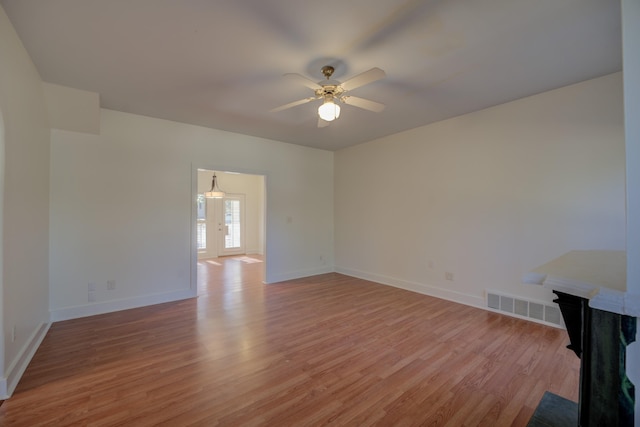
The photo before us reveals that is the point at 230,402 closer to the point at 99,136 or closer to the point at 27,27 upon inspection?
the point at 27,27

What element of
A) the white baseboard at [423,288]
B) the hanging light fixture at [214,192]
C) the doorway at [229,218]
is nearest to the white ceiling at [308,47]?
the white baseboard at [423,288]

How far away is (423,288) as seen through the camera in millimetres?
4508

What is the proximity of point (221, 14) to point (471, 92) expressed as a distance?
274cm

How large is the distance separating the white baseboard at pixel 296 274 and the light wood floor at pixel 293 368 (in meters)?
1.38

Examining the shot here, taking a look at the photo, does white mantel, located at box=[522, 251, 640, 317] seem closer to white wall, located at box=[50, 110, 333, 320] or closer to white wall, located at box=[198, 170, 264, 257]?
white wall, located at box=[50, 110, 333, 320]

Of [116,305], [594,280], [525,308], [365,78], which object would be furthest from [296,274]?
[594,280]

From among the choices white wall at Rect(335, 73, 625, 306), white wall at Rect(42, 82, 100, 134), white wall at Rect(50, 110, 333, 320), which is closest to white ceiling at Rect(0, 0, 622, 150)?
white wall at Rect(42, 82, 100, 134)

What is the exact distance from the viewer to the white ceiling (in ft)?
6.28

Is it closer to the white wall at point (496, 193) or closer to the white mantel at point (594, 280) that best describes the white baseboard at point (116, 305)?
the white wall at point (496, 193)

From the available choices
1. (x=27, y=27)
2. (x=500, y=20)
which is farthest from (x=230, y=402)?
(x=500, y=20)

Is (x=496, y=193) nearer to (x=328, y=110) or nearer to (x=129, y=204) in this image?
(x=328, y=110)

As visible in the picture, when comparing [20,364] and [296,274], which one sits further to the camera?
[296,274]

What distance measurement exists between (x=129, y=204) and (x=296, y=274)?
312 centimetres

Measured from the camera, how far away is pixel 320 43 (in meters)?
2.27
